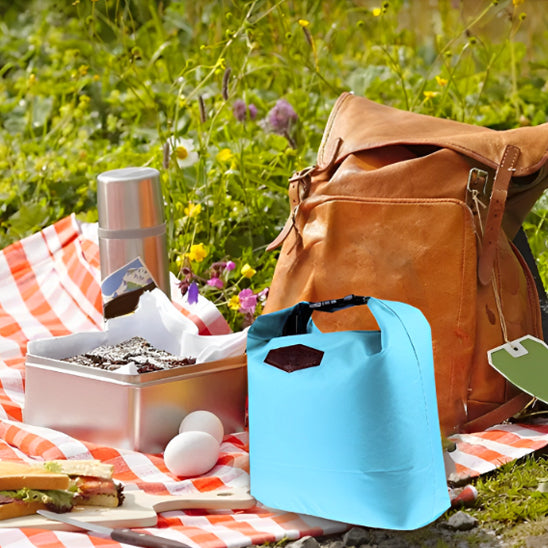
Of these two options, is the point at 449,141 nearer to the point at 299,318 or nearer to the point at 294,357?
the point at 299,318

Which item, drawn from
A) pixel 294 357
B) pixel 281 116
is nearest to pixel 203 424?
pixel 294 357

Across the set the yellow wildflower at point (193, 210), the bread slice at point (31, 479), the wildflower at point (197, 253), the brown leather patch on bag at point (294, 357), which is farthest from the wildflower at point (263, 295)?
the bread slice at point (31, 479)

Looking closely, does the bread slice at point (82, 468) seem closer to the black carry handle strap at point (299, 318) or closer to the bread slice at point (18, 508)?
the bread slice at point (18, 508)

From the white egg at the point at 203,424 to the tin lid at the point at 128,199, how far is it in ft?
1.75

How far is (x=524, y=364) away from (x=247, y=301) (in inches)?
29.2

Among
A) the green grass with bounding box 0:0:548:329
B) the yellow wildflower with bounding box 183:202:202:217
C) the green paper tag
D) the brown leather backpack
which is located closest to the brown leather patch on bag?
the brown leather backpack

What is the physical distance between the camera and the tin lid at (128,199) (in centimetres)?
225

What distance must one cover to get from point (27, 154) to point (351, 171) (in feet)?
6.62

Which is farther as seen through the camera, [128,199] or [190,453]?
[128,199]

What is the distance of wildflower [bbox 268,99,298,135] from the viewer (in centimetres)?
300

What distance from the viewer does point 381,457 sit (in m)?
1.55

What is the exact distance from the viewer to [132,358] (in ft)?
6.56

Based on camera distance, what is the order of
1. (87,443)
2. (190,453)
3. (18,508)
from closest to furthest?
(18,508) → (190,453) → (87,443)

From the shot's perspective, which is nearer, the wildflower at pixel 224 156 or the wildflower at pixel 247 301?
the wildflower at pixel 247 301
